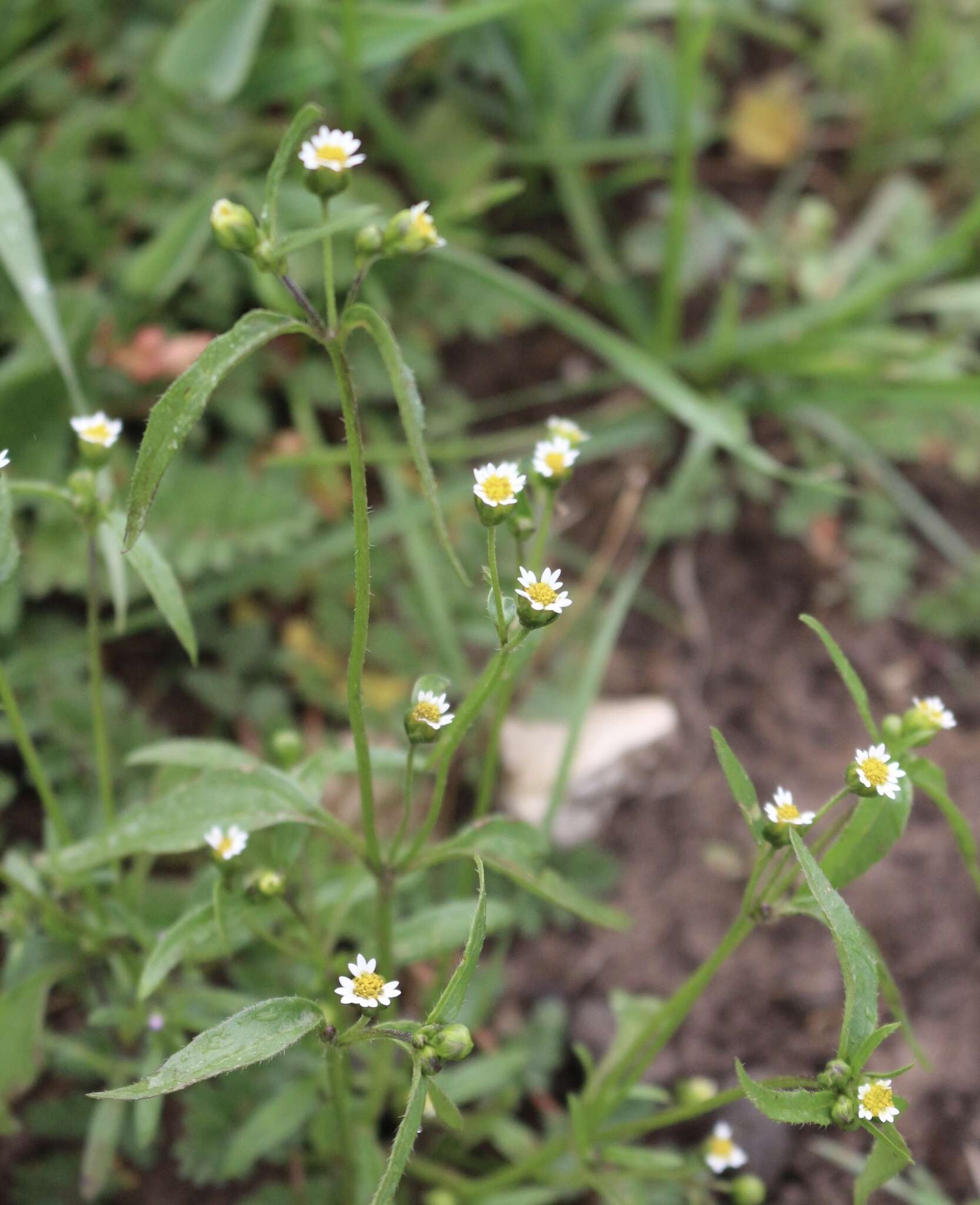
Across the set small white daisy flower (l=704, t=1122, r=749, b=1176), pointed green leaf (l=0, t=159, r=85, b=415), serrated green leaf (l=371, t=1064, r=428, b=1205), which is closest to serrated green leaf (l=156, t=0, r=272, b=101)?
pointed green leaf (l=0, t=159, r=85, b=415)

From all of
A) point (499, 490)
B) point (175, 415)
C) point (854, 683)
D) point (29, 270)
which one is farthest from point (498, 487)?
point (29, 270)

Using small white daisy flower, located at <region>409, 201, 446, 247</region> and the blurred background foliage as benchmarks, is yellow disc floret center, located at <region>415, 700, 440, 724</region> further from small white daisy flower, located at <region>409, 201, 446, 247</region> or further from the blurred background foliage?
the blurred background foliage

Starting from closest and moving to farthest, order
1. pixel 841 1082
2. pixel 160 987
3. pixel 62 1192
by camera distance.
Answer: pixel 841 1082, pixel 160 987, pixel 62 1192

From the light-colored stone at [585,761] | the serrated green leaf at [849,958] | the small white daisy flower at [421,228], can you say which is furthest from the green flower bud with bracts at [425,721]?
the light-colored stone at [585,761]

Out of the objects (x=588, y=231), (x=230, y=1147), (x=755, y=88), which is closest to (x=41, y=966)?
(x=230, y=1147)

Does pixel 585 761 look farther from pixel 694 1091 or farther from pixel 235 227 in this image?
pixel 235 227

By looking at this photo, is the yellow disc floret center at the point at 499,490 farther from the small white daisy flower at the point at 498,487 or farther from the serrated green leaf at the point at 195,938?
the serrated green leaf at the point at 195,938

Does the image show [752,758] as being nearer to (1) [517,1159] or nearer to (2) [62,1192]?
(1) [517,1159]
